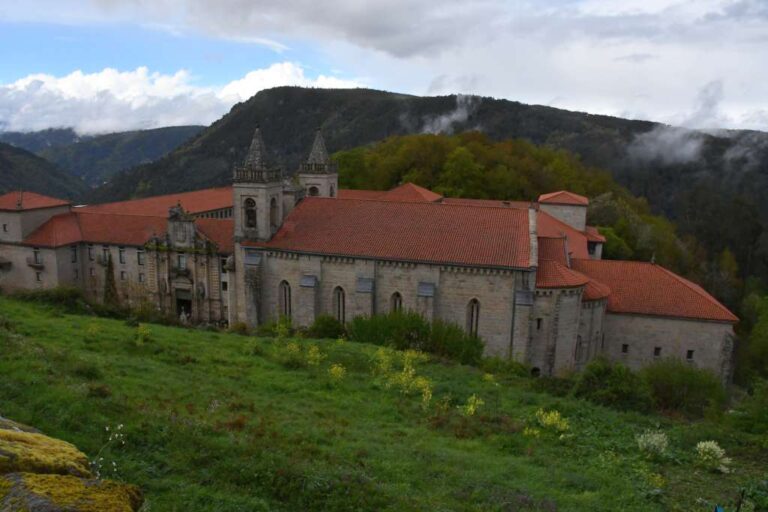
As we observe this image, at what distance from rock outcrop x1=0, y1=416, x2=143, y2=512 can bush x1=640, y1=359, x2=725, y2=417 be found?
2377cm

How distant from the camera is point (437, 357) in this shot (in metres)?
28.3

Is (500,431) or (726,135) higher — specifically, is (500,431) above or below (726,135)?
below

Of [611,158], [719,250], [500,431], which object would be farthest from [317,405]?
[611,158]

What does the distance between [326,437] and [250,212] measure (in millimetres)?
28300

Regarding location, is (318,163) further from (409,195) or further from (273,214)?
(273,214)

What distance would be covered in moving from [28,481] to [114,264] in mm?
48813

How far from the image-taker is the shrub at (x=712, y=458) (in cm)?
1592

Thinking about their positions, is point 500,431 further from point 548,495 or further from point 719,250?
point 719,250

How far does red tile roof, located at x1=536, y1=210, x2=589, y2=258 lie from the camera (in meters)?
45.2

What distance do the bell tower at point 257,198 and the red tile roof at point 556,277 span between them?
18.4 metres

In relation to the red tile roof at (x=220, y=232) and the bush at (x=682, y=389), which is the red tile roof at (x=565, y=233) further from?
the red tile roof at (x=220, y=232)

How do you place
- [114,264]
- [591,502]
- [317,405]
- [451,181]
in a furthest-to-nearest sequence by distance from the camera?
[451,181], [114,264], [317,405], [591,502]

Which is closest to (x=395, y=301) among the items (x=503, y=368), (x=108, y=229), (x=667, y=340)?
(x=503, y=368)

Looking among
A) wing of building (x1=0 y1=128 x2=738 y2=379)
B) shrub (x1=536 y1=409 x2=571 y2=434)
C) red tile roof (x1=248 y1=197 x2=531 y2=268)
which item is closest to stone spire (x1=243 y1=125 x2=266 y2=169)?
wing of building (x1=0 y1=128 x2=738 y2=379)
